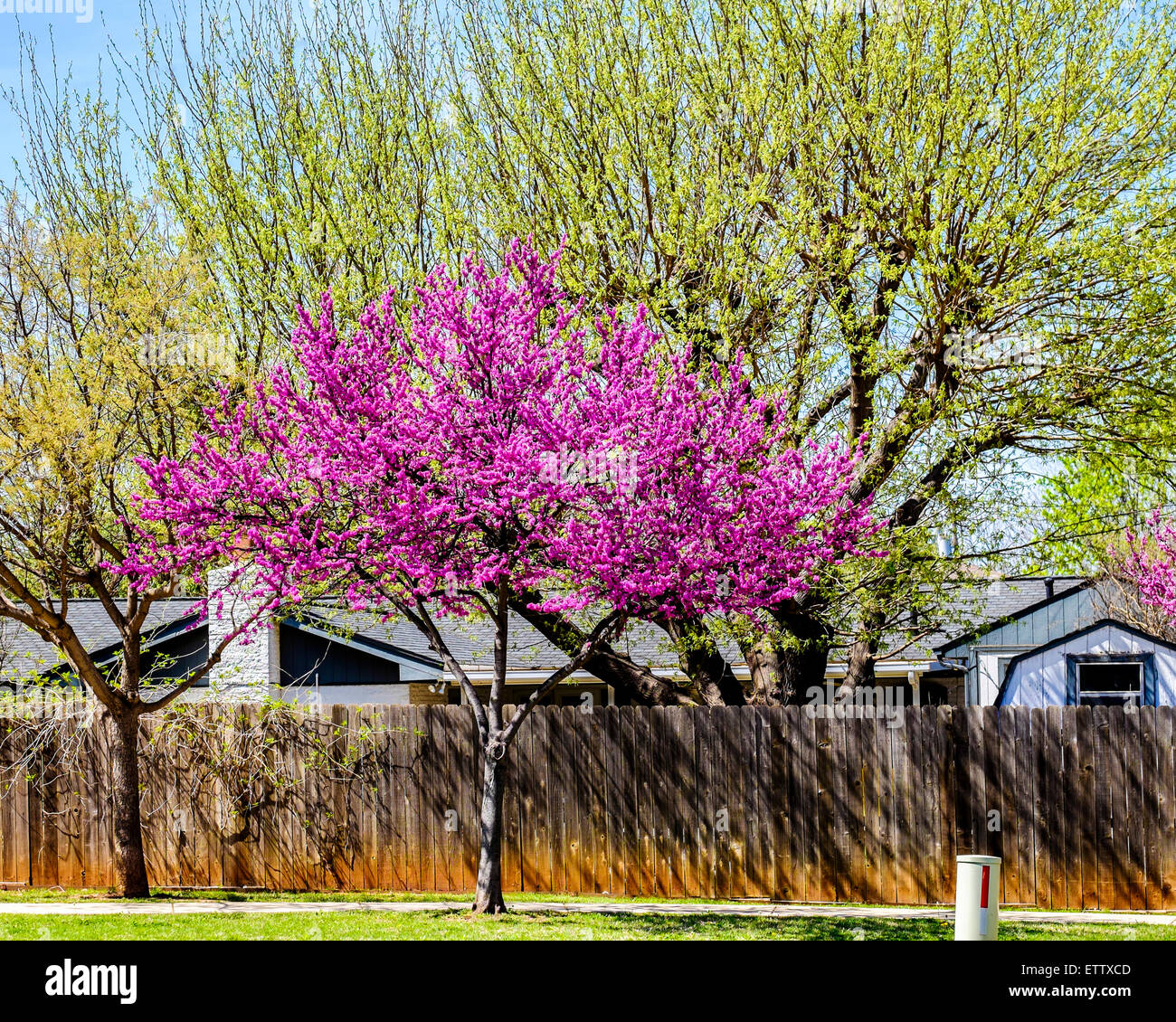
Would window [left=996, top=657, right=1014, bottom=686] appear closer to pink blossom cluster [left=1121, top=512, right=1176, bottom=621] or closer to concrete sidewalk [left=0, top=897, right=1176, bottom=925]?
pink blossom cluster [left=1121, top=512, right=1176, bottom=621]

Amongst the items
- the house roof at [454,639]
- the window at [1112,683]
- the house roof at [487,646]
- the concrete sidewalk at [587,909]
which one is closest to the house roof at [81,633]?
the house roof at [454,639]

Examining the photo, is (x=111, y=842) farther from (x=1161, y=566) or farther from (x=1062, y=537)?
(x=1161, y=566)

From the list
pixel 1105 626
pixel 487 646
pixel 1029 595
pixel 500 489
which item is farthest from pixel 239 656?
pixel 1029 595

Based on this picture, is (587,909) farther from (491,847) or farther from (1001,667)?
(1001,667)

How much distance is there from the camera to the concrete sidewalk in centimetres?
1019

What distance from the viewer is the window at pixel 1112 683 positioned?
56.3 ft

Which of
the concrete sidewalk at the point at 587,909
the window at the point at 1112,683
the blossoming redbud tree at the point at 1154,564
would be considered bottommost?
the concrete sidewalk at the point at 587,909

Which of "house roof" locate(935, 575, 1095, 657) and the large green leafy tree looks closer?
the large green leafy tree

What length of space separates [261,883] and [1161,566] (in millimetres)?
20513

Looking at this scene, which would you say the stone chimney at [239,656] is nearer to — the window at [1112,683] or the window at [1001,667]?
the window at [1112,683]

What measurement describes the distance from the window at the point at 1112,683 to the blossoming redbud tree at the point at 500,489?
934cm

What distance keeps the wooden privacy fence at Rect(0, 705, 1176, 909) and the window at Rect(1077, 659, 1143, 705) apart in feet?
20.4

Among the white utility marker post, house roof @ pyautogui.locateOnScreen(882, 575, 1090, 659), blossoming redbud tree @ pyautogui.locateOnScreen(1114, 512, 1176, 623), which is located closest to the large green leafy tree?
house roof @ pyautogui.locateOnScreen(882, 575, 1090, 659)
